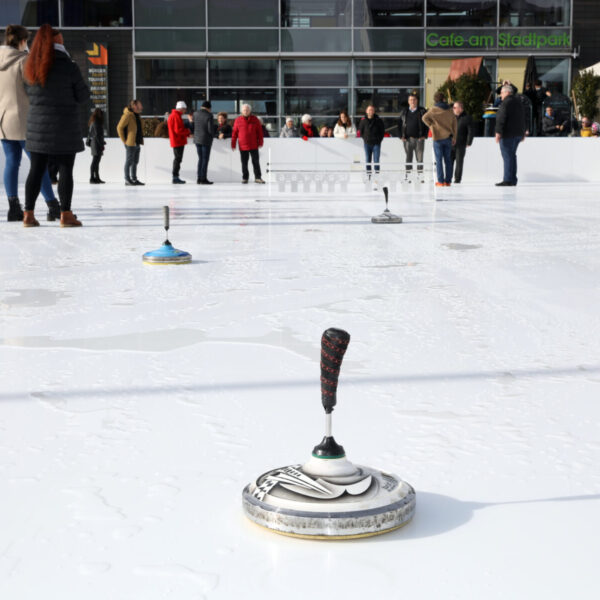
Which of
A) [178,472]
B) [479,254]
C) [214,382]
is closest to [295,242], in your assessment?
[479,254]

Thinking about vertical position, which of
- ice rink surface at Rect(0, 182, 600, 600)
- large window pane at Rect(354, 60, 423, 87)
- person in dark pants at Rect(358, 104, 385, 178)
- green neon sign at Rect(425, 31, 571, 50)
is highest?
green neon sign at Rect(425, 31, 571, 50)

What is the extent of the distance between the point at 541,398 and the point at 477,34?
26.5 meters

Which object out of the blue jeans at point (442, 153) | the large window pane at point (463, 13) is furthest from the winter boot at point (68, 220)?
the large window pane at point (463, 13)

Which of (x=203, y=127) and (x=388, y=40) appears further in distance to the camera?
(x=388, y=40)

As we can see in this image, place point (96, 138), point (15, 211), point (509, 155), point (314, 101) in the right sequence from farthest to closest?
point (314, 101) → point (96, 138) → point (509, 155) → point (15, 211)

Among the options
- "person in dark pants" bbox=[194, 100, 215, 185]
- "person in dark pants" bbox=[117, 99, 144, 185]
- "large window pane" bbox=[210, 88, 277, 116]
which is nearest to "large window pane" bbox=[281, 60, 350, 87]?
"large window pane" bbox=[210, 88, 277, 116]

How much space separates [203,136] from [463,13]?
478 inches

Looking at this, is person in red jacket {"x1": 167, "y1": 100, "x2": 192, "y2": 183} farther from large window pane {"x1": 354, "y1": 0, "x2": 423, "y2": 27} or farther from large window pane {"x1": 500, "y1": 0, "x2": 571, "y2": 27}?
large window pane {"x1": 500, "y1": 0, "x2": 571, "y2": 27}

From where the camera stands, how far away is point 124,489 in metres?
1.88

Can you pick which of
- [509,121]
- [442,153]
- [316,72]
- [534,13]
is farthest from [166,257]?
Answer: [534,13]

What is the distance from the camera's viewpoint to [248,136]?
18.8m

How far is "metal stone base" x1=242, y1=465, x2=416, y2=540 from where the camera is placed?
161 centimetres

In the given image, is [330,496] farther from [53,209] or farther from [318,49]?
[318,49]

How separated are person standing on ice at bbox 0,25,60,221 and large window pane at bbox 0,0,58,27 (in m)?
21.4
